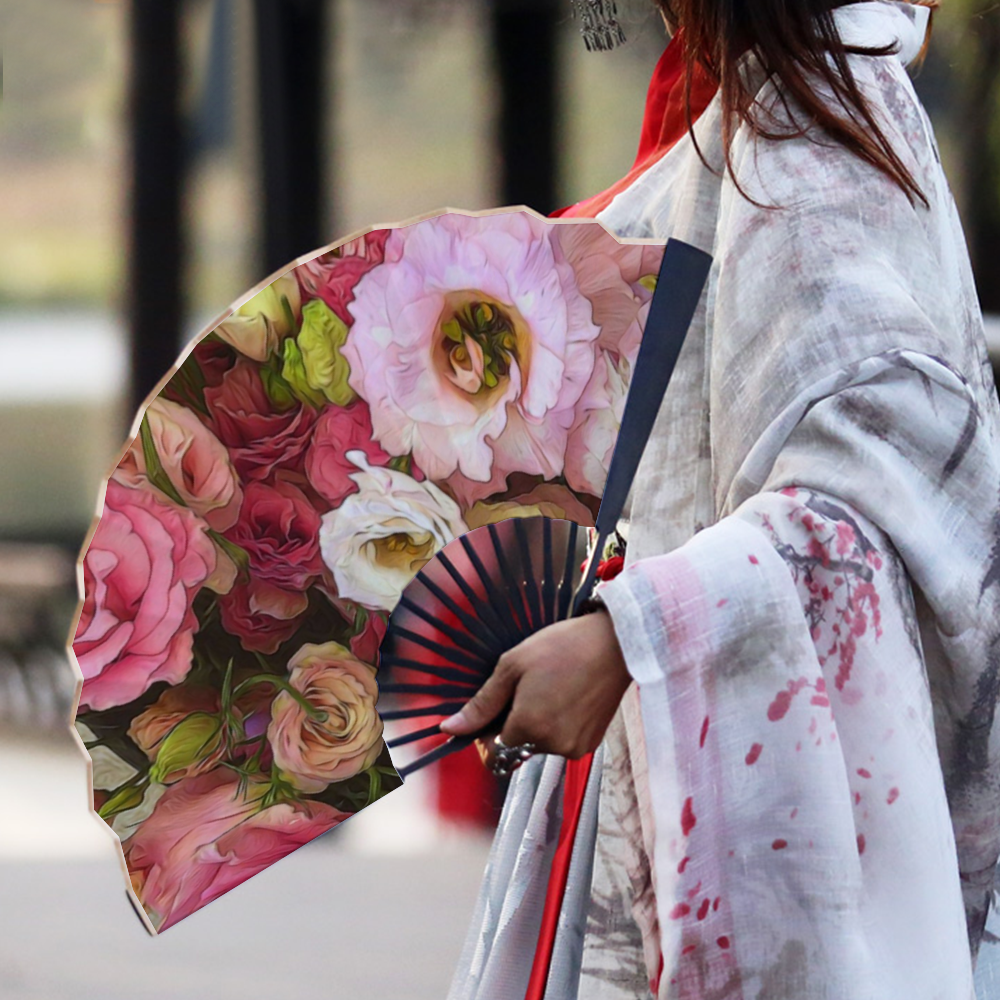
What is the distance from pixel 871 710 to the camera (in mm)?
1190

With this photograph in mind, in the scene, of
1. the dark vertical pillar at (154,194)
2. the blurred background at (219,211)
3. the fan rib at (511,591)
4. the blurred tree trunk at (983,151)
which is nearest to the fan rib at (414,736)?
the fan rib at (511,591)

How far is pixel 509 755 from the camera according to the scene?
1.16 m

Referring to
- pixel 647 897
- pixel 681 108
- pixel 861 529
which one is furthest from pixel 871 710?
pixel 681 108

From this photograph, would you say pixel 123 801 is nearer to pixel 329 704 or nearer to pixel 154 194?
pixel 329 704

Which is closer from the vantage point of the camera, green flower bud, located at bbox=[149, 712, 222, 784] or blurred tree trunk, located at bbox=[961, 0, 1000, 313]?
green flower bud, located at bbox=[149, 712, 222, 784]

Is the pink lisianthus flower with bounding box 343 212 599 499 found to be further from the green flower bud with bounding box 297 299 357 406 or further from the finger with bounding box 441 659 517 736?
the finger with bounding box 441 659 517 736

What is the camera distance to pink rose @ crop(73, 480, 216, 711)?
123cm

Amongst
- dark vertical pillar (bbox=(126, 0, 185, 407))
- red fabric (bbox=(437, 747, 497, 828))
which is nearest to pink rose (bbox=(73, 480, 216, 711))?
red fabric (bbox=(437, 747, 497, 828))

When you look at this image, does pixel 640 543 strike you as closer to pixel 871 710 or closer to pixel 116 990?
pixel 871 710

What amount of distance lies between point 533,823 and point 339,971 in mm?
2529

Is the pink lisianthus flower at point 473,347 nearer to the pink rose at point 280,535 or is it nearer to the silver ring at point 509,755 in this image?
the pink rose at point 280,535

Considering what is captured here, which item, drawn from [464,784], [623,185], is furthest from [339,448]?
[464,784]

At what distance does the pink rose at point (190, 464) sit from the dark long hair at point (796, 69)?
49cm

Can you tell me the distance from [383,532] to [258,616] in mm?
127
